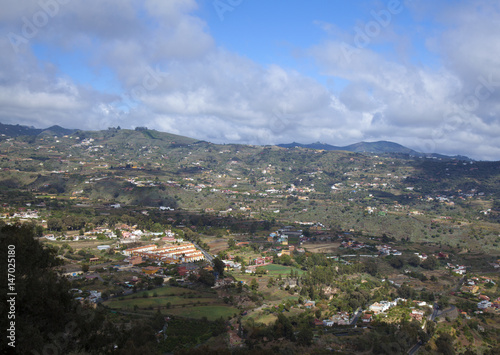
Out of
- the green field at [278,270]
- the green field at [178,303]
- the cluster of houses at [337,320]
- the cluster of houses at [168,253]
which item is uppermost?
the green field at [178,303]

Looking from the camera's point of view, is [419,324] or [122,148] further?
[122,148]

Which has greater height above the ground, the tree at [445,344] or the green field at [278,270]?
the tree at [445,344]

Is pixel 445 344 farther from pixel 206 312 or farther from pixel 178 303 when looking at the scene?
pixel 178 303

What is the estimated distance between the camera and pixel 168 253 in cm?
4438

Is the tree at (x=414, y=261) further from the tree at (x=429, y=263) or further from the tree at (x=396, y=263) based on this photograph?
the tree at (x=396, y=263)

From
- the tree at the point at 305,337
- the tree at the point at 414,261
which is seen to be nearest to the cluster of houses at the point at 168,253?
the tree at the point at 305,337

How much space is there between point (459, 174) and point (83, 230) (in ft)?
348

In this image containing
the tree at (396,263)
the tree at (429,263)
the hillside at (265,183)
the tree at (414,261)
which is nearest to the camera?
the tree at (396,263)

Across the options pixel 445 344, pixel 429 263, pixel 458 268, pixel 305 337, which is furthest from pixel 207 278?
pixel 458 268

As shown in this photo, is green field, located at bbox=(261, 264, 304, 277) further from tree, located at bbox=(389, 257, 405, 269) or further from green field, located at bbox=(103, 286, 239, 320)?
tree, located at bbox=(389, 257, 405, 269)

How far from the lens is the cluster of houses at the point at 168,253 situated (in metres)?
42.5

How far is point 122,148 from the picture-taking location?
15075 cm

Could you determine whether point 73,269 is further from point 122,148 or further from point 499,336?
point 122,148

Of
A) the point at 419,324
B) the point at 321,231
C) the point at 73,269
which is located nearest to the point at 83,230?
the point at 73,269
